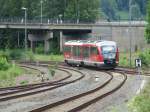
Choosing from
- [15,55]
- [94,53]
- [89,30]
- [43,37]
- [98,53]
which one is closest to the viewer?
[98,53]

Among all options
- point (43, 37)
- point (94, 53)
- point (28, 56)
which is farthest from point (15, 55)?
point (94, 53)

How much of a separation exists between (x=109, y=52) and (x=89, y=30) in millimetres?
52995

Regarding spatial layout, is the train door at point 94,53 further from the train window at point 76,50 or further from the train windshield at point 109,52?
the train window at point 76,50

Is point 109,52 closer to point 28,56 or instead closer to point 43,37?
point 28,56

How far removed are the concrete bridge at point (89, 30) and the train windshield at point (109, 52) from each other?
42.4 m

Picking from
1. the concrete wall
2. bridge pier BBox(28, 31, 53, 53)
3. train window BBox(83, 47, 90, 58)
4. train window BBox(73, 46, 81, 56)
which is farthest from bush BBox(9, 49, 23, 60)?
train window BBox(83, 47, 90, 58)

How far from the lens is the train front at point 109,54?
52562mm

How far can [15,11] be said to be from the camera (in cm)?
13775

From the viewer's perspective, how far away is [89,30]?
105812 millimetres

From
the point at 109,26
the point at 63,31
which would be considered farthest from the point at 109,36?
the point at 63,31

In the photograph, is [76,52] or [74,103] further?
[76,52]

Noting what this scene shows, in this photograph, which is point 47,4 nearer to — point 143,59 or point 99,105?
point 143,59

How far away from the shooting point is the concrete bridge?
331 feet

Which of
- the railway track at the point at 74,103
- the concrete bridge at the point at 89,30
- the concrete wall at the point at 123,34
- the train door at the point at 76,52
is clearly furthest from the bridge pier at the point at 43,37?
the railway track at the point at 74,103
